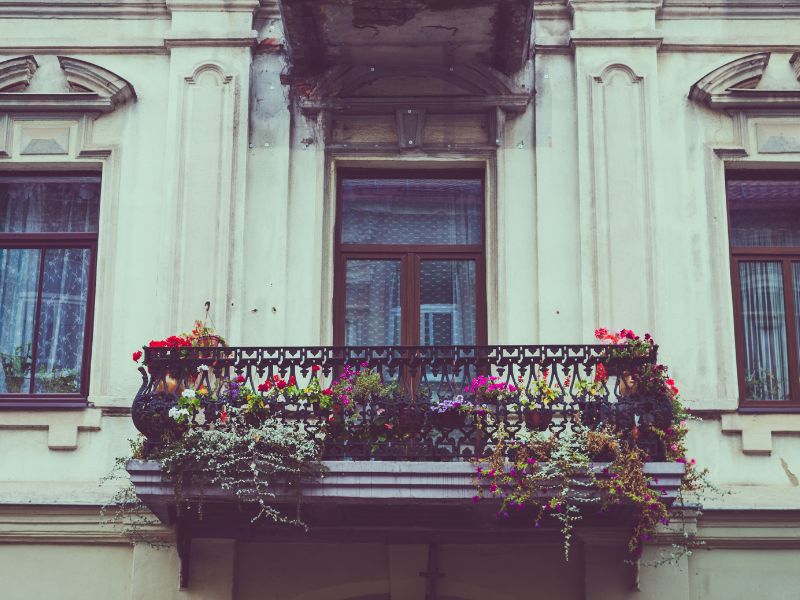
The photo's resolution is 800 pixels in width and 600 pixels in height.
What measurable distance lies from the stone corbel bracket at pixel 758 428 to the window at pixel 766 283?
0.96 feet

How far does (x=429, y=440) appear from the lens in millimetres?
9742

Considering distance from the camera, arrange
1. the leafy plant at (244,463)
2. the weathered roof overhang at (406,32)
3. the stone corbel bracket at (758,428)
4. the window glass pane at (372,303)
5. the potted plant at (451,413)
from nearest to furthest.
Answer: the leafy plant at (244,463) < the potted plant at (451,413) < the stone corbel bracket at (758,428) < the weathered roof overhang at (406,32) < the window glass pane at (372,303)

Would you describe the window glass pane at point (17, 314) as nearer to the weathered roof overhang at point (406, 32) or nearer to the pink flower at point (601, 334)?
the weathered roof overhang at point (406, 32)

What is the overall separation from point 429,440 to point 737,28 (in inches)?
191

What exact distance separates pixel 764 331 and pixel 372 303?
11.1 ft

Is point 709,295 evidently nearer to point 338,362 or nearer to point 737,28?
point 737,28

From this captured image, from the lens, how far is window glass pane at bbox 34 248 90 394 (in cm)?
1138

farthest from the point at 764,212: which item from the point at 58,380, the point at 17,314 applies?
the point at 17,314

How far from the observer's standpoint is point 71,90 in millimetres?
11734

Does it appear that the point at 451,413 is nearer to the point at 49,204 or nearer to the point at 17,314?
the point at 17,314

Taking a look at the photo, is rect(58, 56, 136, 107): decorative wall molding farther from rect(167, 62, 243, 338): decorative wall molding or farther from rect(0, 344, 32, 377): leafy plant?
rect(0, 344, 32, 377): leafy plant

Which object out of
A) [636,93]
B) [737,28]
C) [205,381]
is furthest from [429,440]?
[737,28]

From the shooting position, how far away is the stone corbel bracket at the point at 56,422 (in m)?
10.9

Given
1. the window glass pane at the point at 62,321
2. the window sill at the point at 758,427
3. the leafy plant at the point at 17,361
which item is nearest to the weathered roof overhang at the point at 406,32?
the window glass pane at the point at 62,321
